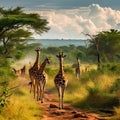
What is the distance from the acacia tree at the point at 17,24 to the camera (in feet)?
72.8

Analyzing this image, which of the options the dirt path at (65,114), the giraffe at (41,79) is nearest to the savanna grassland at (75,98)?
the dirt path at (65,114)

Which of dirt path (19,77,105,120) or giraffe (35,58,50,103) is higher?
giraffe (35,58,50,103)

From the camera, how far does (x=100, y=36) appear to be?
3922 centimetres

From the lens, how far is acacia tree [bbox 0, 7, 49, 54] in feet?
72.8

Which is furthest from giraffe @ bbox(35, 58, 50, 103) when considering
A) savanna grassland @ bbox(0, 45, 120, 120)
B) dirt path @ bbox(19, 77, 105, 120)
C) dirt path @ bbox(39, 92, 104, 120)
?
dirt path @ bbox(39, 92, 104, 120)

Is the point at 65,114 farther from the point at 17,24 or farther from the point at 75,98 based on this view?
the point at 17,24

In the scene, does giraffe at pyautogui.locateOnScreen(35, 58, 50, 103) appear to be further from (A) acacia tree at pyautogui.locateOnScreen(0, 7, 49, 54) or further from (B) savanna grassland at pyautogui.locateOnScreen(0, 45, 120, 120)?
(A) acacia tree at pyautogui.locateOnScreen(0, 7, 49, 54)

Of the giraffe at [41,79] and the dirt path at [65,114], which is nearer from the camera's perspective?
the dirt path at [65,114]

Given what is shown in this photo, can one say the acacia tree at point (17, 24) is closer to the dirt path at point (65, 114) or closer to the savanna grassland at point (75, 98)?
the savanna grassland at point (75, 98)

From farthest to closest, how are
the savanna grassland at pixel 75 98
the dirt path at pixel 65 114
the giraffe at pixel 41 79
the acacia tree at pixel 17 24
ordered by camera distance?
the acacia tree at pixel 17 24
the giraffe at pixel 41 79
the dirt path at pixel 65 114
the savanna grassland at pixel 75 98

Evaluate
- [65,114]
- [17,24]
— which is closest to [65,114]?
[65,114]

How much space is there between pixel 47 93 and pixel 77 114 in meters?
6.86

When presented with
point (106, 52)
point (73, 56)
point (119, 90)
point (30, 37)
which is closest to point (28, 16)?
point (30, 37)

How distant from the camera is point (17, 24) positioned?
917 inches
